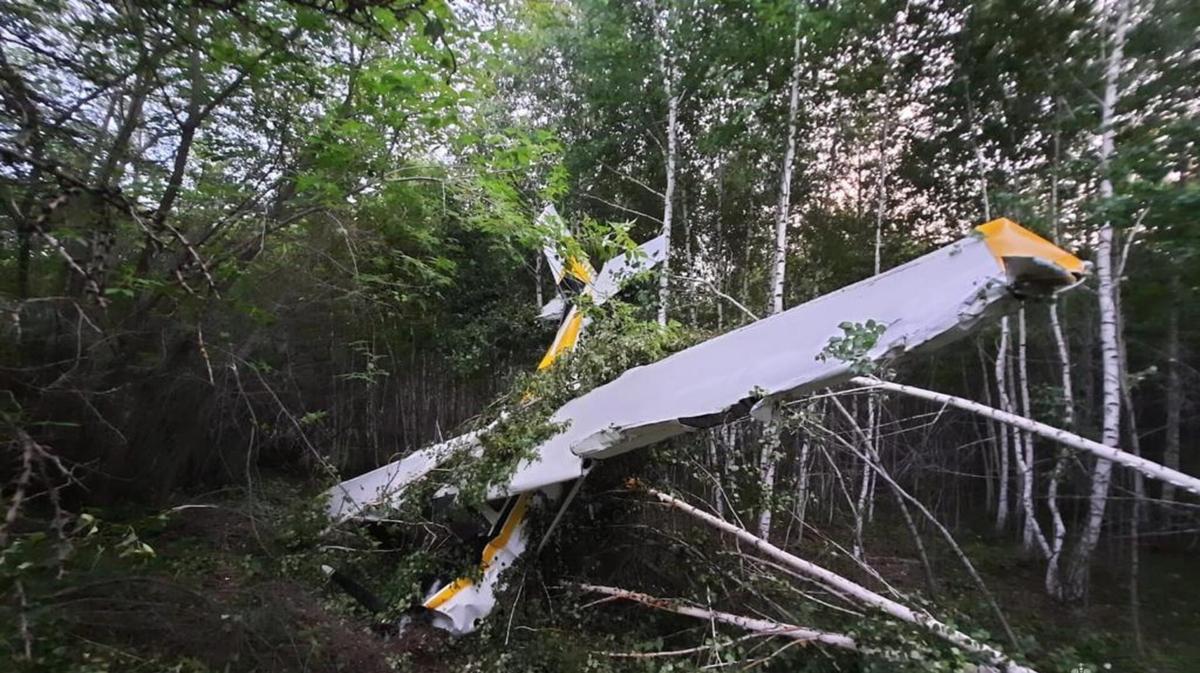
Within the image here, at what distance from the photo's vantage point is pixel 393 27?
14.6ft

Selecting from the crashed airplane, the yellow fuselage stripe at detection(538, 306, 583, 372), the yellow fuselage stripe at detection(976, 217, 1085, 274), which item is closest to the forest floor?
the crashed airplane

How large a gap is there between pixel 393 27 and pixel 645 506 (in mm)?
3759

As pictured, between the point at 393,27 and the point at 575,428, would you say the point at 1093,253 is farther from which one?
the point at 393,27

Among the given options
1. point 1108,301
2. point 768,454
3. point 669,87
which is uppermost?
point 669,87

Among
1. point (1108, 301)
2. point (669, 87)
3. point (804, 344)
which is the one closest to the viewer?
point (804, 344)

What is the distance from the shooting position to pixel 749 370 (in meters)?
3.05

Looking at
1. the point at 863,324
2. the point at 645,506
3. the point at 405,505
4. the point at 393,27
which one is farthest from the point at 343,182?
the point at 863,324

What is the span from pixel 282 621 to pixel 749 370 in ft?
8.95

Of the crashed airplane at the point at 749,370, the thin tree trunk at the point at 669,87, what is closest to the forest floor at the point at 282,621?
the crashed airplane at the point at 749,370

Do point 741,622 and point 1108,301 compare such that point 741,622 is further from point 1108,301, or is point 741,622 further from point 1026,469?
point 1026,469

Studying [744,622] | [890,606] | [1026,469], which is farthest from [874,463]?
[1026,469]

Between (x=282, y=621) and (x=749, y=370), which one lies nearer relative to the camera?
(x=749, y=370)

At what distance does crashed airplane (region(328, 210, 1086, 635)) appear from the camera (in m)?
2.42

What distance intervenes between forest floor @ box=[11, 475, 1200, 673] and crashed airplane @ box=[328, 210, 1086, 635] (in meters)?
0.46
